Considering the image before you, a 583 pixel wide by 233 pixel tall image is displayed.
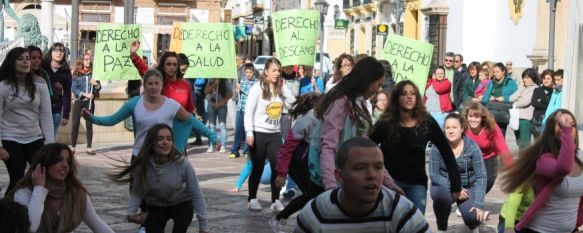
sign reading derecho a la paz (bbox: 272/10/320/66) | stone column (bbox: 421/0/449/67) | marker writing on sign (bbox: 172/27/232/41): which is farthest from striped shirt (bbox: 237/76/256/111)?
stone column (bbox: 421/0/449/67)

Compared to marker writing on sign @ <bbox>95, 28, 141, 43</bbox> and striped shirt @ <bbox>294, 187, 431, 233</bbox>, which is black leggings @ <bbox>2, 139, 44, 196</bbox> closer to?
striped shirt @ <bbox>294, 187, 431, 233</bbox>

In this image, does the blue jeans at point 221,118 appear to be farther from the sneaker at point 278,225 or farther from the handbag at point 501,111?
the sneaker at point 278,225

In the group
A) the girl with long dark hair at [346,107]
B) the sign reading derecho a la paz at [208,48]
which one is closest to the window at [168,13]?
the sign reading derecho a la paz at [208,48]

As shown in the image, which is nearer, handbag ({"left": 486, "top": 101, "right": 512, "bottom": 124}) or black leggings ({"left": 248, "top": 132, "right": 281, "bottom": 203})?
black leggings ({"left": 248, "top": 132, "right": 281, "bottom": 203})

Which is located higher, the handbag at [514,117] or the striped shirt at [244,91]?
the striped shirt at [244,91]

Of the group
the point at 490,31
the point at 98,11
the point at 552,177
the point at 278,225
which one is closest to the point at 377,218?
the point at 552,177

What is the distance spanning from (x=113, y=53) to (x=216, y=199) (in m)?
4.38

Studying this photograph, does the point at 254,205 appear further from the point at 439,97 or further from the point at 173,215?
the point at 439,97

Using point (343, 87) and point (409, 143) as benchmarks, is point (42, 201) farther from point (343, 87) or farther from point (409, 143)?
point (409, 143)

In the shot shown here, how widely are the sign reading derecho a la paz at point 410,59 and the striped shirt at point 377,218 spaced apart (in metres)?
9.52

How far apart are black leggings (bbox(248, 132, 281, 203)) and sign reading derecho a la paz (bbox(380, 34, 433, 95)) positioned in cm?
329

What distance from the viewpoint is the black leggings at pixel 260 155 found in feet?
34.7

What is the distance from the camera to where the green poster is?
1505 centimetres

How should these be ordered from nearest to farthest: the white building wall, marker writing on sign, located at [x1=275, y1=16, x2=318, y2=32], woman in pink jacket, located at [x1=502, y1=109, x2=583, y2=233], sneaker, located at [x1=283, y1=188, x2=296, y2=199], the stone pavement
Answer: woman in pink jacket, located at [x1=502, y1=109, x2=583, y2=233]
the stone pavement
sneaker, located at [x1=283, y1=188, x2=296, y2=199]
marker writing on sign, located at [x1=275, y1=16, x2=318, y2=32]
the white building wall
